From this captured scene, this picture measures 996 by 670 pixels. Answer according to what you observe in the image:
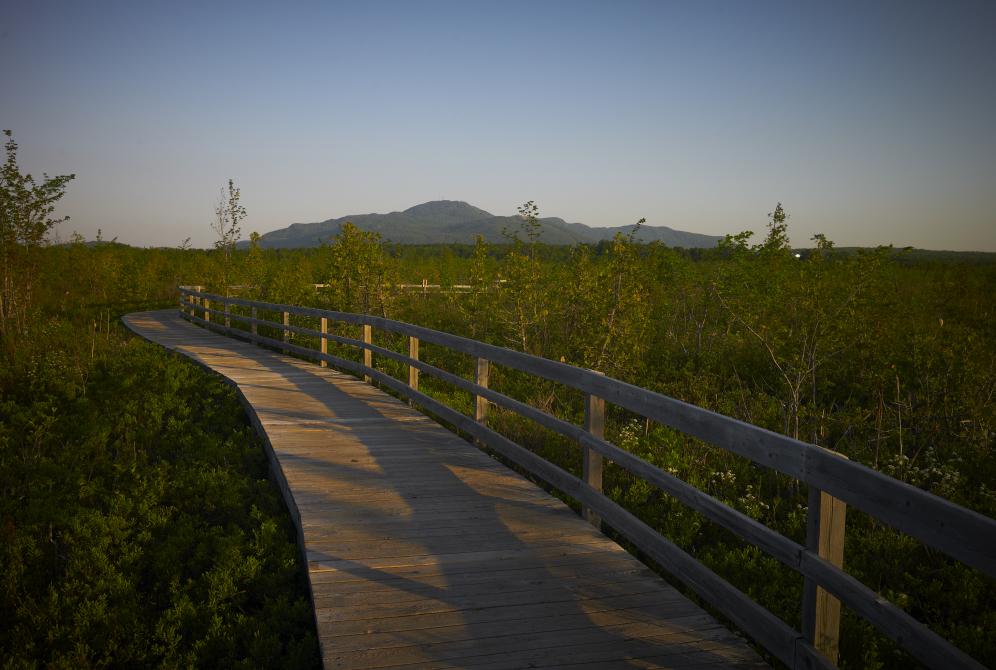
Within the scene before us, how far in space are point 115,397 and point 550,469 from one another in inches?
321

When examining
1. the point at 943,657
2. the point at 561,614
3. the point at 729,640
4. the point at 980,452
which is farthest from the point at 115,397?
the point at 980,452

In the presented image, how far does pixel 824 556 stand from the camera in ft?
9.44

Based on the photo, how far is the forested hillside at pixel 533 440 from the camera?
4.45 m

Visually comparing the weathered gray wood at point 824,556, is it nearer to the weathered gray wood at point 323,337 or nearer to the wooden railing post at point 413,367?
the wooden railing post at point 413,367

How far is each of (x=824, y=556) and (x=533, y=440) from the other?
227 inches

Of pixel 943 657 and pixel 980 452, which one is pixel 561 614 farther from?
pixel 980 452

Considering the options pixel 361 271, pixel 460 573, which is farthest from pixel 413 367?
pixel 361 271

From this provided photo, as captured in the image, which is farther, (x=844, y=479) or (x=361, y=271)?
(x=361, y=271)

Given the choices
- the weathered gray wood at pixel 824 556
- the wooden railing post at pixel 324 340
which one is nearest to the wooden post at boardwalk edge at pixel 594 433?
the weathered gray wood at pixel 824 556

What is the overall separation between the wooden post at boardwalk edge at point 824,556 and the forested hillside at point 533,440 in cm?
141

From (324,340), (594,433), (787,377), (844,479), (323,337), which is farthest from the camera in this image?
(324,340)

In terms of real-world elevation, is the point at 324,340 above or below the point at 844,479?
below

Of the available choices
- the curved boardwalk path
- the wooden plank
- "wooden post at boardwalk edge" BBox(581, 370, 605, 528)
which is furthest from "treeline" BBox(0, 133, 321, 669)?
the wooden plank

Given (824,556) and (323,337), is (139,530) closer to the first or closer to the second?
(824,556)
